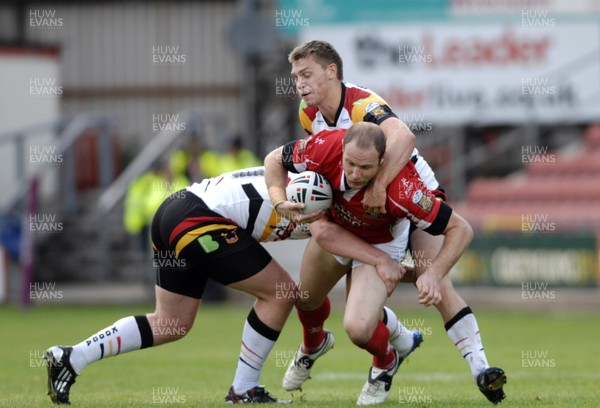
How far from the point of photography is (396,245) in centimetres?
837

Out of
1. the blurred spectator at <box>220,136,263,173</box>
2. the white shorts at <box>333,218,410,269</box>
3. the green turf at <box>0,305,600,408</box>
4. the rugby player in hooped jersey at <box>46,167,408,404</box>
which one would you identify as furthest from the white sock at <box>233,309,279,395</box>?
the blurred spectator at <box>220,136,263,173</box>

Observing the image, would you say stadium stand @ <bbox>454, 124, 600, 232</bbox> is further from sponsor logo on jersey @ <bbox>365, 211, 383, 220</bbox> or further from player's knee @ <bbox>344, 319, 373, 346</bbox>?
player's knee @ <bbox>344, 319, 373, 346</bbox>

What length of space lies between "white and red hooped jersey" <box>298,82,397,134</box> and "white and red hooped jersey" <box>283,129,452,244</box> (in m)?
0.20

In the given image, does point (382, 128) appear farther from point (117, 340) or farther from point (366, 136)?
point (117, 340)

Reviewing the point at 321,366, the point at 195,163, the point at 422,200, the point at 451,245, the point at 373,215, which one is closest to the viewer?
the point at 422,200

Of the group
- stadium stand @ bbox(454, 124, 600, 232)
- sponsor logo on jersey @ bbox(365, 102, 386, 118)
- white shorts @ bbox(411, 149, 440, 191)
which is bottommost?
stadium stand @ bbox(454, 124, 600, 232)

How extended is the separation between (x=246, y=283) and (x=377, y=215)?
3.24ft

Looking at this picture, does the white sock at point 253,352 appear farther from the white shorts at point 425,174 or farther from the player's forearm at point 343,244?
the white shorts at point 425,174

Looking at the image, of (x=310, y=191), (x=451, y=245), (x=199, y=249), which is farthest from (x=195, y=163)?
(x=451, y=245)

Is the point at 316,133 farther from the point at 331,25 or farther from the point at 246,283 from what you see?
the point at 331,25

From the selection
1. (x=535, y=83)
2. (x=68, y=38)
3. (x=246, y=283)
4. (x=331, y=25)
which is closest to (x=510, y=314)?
(x=535, y=83)

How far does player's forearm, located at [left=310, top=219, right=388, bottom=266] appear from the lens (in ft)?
26.7

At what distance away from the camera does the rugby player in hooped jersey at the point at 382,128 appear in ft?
25.7

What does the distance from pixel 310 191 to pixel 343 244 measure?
1.60ft
